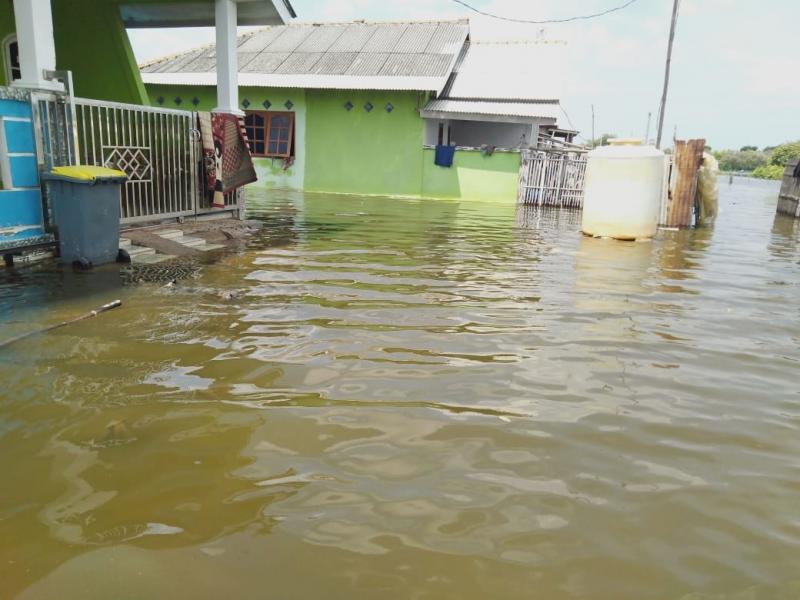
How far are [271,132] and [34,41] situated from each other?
13231mm

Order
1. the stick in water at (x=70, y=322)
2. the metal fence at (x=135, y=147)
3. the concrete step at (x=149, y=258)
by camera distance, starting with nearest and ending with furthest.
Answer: the stick in water at (x=70, y=322) < the metal fence at (x=135, y=147) < the concrete step at (x=149, y=258)

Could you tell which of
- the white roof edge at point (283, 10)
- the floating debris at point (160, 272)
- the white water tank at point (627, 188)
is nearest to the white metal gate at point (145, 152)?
the floating debris at point (160, 272)

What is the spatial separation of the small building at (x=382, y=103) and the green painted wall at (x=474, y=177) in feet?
0.10

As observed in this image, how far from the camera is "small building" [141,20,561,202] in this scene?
17188mm

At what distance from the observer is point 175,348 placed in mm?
3775

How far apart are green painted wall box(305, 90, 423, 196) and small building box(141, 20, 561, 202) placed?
31 millimetres

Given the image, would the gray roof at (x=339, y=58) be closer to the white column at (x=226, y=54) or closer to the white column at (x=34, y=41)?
the white column at (x=226, y=54)

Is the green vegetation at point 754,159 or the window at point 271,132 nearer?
the window at point 271,132

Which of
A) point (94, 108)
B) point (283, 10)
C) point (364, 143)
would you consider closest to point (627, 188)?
point (283, 10)

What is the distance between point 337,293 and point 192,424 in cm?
275

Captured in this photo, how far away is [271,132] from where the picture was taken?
61.7ft

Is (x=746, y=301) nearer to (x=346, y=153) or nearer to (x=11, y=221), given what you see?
(x=11, y=221)

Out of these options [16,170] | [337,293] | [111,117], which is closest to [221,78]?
[111,117]

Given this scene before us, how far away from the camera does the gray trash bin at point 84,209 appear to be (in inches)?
231
